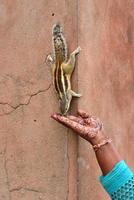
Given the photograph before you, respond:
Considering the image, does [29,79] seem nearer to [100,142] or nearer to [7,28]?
[7,28]

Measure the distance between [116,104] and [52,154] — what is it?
0.41m

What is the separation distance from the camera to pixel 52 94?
104 inches

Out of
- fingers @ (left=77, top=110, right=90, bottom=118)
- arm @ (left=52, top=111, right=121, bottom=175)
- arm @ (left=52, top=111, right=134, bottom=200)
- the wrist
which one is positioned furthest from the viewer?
fingers @ (left=77, top=110, right=90, bottom=118)

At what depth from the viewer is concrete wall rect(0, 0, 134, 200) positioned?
2.58 meters

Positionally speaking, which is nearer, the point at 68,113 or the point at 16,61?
the point at 68,113

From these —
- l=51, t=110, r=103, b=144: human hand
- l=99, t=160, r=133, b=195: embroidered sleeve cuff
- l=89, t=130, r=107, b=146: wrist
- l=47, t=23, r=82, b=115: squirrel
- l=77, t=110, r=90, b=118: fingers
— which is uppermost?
l=47, t=23, r=82, b=115: squirrel

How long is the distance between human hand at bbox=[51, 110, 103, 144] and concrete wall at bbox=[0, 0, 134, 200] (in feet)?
0.31

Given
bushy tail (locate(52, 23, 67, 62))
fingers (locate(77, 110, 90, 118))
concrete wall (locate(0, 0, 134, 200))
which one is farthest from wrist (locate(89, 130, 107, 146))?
bushy tail (locate(52, 23, 67, 62))

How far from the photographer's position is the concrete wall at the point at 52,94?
2.58m

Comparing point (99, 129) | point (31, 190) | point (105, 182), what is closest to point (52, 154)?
point (31, 190)

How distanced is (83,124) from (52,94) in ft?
0.99

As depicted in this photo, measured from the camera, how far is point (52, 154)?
2621 millimetres

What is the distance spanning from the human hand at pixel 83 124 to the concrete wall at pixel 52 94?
0.09 m

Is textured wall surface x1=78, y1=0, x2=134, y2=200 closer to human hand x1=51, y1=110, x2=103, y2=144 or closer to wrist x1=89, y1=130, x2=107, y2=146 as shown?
human hand x1=51, y1=110, x2=103, y2=144
